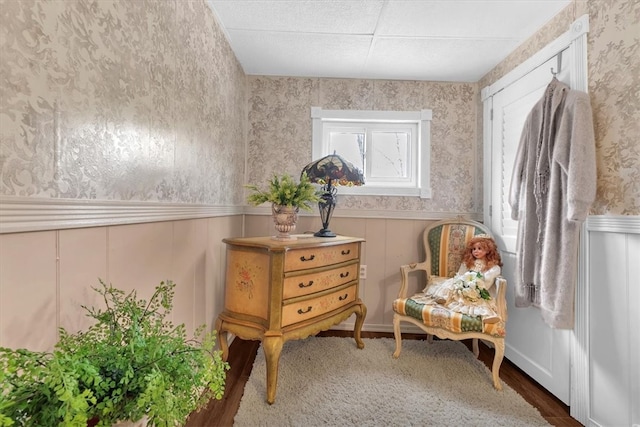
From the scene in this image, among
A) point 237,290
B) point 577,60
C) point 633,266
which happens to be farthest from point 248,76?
point 633,266

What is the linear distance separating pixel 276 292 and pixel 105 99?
3.78ft

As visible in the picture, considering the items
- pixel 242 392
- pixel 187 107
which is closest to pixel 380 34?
pixel 187 107

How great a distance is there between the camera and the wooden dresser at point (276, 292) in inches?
64.2

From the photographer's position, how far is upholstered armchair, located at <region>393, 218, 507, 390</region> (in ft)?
6.03

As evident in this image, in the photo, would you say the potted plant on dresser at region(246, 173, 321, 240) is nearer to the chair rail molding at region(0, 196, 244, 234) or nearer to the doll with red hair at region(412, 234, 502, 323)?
the chair rail molding at region(0, 196, 244, 234)

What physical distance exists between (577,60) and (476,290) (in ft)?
4.98

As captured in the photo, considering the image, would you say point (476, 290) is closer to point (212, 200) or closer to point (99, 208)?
point (212, 200)

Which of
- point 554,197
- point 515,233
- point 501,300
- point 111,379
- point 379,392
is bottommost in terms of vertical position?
point 379,392

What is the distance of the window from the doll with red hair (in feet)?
2.70

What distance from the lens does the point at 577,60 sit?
1674mm

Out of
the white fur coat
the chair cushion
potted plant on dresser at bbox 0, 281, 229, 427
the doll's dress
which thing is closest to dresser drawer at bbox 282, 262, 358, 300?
the chair cushion

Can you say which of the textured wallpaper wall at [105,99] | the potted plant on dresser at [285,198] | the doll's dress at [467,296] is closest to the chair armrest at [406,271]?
the doll's dress at [467,296]

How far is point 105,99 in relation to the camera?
954 mm

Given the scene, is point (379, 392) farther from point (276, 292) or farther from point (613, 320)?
point (613, 320)
